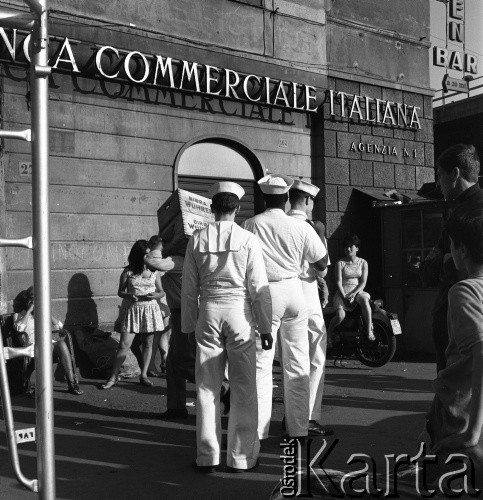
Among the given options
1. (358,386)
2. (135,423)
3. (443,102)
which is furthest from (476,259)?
(443,102)

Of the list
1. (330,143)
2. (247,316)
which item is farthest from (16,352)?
(330,143)

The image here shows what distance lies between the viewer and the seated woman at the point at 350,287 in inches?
429

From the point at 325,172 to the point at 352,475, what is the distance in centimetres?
1112

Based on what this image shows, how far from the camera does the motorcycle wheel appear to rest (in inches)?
420

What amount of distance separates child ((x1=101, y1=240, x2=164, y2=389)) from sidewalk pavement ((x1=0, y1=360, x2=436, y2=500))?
30cm

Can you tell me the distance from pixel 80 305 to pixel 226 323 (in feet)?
19.1

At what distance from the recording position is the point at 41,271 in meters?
2.68

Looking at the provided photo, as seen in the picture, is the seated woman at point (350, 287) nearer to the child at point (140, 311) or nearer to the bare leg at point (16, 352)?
the child at point (140, 311)

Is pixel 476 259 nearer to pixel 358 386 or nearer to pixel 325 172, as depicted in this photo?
pixel 358 386

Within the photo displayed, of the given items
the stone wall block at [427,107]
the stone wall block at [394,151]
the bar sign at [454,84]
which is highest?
the bar sign at [454,84]

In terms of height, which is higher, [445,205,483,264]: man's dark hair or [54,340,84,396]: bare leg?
[445,205,483,264]: man's dark hair

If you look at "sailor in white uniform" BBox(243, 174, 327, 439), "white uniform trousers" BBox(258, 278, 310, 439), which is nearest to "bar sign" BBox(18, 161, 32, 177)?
"sailor in white uniform" BBox(243, 174, 327, 439)

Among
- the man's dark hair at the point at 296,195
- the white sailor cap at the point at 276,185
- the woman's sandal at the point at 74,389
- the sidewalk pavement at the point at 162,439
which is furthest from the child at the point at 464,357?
the woman's sandal at the point at 74,389

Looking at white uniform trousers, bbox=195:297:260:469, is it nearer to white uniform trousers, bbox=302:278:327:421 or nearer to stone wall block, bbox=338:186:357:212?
white uniform trousers, bbox=302:278:327:421
